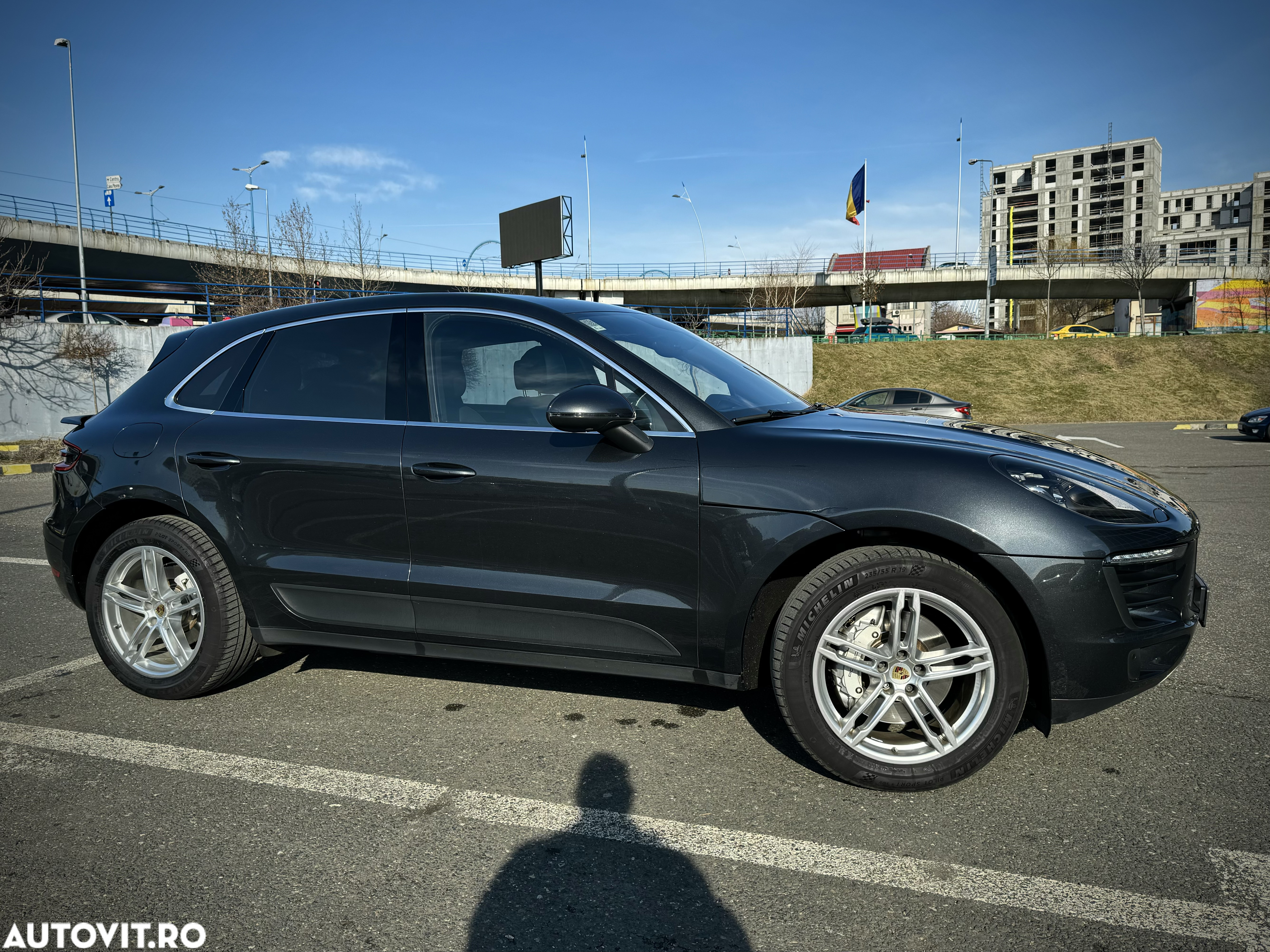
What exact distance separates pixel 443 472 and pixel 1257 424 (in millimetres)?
20785

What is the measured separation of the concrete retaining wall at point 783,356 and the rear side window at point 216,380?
92.8 feet

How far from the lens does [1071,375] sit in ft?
121

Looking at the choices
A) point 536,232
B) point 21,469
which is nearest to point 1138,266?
point 536,232

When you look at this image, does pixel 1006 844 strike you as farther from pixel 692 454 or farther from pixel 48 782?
pixel 48 782

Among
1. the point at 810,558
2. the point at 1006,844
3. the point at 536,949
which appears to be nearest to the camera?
the point at 536,949

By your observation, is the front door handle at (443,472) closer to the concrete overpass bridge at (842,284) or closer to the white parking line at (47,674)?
the white parking line at (47,674)

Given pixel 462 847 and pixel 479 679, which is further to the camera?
pixel 479 679

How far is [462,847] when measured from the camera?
8.18ft

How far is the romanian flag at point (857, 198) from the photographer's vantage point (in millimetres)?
51031

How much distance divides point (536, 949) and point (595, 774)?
949mm

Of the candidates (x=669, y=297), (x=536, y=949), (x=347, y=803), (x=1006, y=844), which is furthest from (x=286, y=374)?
(x=669, y=297)

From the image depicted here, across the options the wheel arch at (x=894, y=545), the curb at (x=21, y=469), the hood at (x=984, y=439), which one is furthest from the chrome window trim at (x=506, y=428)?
the curb at (x=21, y=469)

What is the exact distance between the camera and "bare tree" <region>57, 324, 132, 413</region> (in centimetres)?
1938

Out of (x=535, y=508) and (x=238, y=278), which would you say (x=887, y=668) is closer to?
(x=535, y=508)
